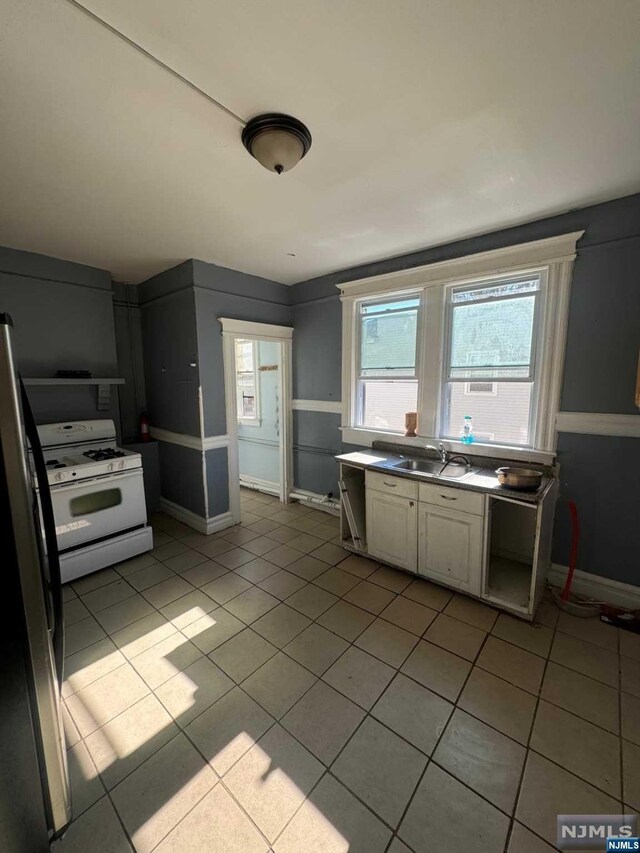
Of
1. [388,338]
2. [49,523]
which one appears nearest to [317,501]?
[388,338]

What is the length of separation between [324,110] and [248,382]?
369 centimetres

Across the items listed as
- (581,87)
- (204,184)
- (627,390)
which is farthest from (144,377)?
(627,390)

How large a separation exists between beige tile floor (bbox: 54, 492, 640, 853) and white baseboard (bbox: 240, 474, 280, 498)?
6.57ft

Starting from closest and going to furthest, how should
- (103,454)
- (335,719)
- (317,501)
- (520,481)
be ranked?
(335,719), (520,481), (103,454), (317,501)

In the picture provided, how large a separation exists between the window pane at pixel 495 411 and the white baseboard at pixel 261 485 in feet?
8.09

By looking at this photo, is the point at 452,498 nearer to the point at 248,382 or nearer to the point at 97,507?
the point at 97,507

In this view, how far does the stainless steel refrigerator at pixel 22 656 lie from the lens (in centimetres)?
95

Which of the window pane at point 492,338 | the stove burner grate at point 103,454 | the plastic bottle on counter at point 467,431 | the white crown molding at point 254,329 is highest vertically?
the white crown molding at point 254,329

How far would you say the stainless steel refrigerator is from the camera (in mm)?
945

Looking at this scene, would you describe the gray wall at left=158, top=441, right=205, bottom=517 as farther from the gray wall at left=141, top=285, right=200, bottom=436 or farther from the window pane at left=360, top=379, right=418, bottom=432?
the window pane at left=360, top=379, right=418, bottom=432

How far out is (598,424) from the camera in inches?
92.7

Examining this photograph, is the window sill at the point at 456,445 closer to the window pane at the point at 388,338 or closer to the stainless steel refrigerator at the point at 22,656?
the window pane at the point at 388,338

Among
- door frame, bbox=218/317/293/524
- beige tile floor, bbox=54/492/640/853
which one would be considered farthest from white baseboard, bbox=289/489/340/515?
beige tile floor, bbox=54/492/640/853

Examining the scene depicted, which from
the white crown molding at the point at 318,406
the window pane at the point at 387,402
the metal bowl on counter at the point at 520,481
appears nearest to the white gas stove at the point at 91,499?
the white crown molding at the point at 318,406
